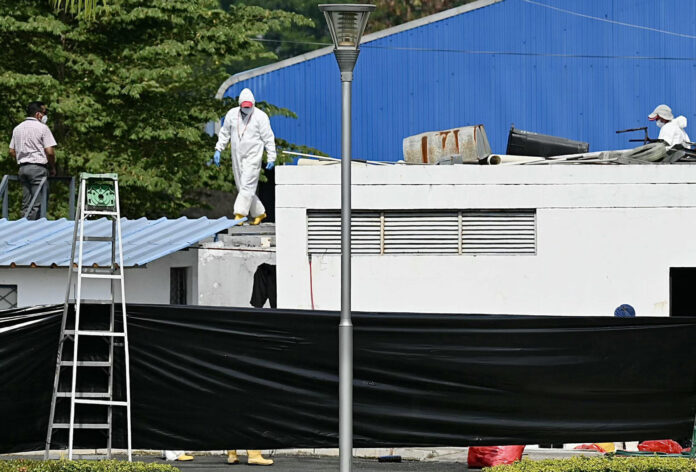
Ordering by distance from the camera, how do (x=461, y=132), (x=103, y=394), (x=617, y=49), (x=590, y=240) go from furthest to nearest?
(x=617, y=49) → (x=461, y=132) → (x=590, y=240) → (x=103, y=394)

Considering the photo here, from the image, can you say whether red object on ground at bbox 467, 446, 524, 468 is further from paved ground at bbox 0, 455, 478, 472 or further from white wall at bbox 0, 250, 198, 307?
white wall at bbox 0, 250, 198, 307

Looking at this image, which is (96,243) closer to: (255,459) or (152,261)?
(152,261)

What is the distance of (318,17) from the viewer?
Answer: 61.2 meters

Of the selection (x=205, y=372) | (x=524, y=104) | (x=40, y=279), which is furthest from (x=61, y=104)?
(x=205, y=372)

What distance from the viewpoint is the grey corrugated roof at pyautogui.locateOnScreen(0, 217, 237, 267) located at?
17.0 metres

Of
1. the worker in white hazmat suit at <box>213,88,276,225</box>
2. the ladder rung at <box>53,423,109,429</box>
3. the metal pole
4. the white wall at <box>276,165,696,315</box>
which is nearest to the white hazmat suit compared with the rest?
the white wall at <box>276,165,696,315</box>

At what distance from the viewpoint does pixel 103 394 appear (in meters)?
12.1

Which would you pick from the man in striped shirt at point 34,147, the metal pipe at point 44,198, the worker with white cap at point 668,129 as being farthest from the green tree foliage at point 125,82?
the worker with white cap at point 668,129

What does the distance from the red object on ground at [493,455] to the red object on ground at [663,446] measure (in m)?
1.27

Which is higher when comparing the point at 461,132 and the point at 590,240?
the point at 461,132

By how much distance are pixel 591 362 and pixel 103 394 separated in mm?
4648

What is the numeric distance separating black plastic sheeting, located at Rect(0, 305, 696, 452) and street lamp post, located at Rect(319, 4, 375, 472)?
3.12 feet

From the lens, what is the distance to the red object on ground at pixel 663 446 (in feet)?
43.1

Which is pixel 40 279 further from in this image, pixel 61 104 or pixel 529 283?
pixel 61 104
